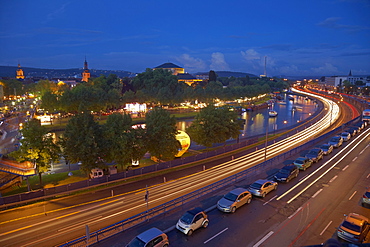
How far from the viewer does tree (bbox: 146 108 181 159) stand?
3131 cm

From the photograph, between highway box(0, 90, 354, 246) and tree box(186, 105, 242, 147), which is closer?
highway box(0, 90, 354, 246)

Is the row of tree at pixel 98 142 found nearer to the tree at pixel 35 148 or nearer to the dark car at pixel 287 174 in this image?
the tree at pixel 35 148

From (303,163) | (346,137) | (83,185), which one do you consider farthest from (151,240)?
(346,137)

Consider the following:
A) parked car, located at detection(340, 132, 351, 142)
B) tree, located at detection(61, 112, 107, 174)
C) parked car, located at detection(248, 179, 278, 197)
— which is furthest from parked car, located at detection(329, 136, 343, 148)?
tree, located at detection(61, 112, 107, 174)

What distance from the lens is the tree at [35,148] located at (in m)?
24.0

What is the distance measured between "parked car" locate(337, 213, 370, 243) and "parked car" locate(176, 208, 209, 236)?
328 inches

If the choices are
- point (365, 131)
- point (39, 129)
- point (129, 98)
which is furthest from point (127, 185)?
point (129, 98)

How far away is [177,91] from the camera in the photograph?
107375 millimetres

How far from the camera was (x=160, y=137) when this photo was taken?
104ft

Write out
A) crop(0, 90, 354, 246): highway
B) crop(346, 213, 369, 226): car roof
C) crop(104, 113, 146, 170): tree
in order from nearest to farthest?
crop(346, 213, 369, 226): car roof
crop(0, 90, 354, 246): highway
crop(104, 113, 146, 170): tree

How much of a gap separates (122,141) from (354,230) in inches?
871

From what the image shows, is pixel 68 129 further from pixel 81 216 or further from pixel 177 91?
pixel 177 91

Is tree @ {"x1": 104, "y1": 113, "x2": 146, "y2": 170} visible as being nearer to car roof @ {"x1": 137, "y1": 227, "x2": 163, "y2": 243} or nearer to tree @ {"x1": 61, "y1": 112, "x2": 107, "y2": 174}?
tree @ {"x1": 61, "y1": 112, "x2": 107, "y2": 174}

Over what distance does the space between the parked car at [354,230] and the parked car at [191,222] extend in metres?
8.33
